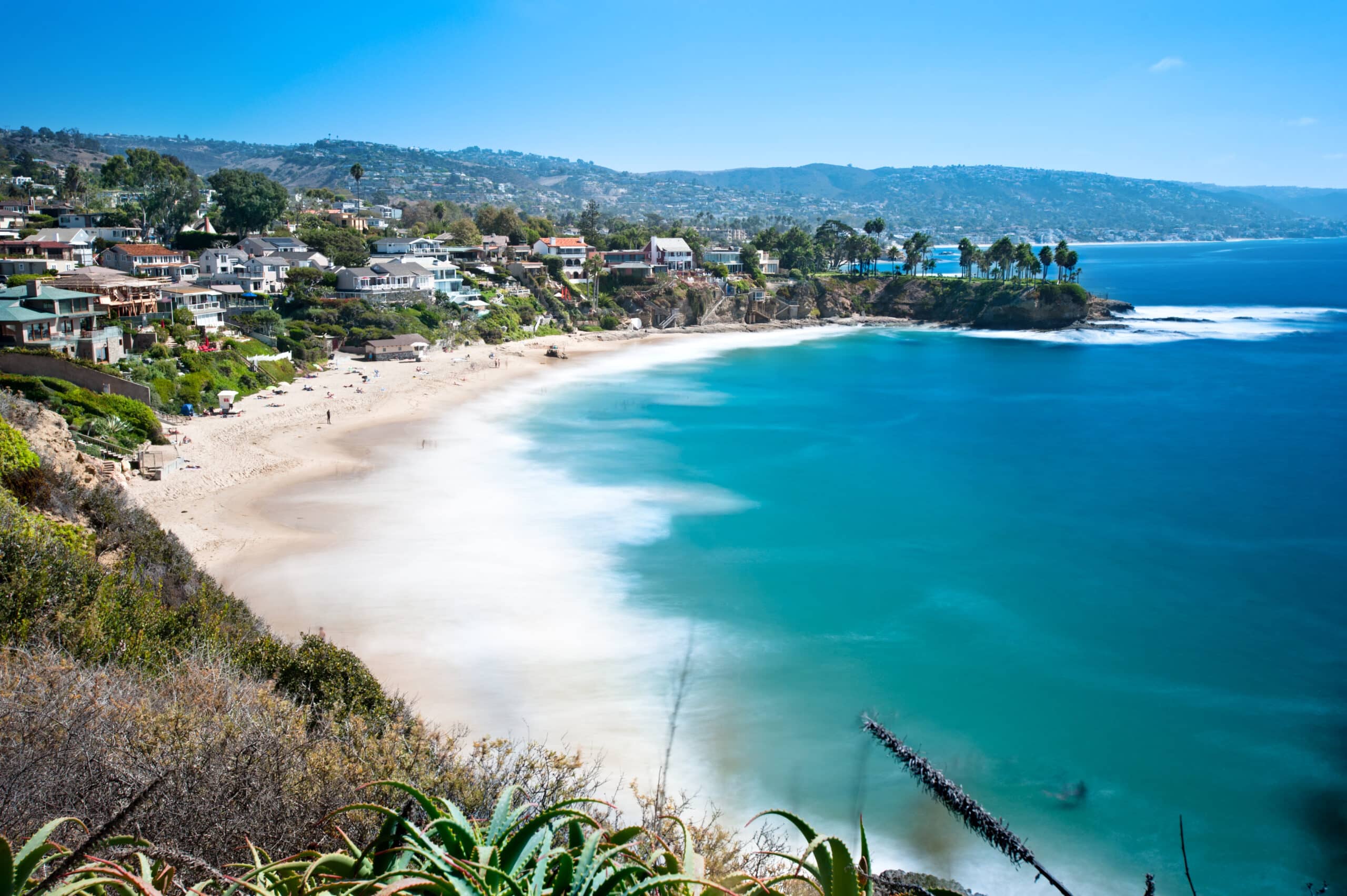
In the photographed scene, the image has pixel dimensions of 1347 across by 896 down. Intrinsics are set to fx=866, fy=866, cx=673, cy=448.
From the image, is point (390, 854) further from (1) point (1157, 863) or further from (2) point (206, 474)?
(2) point (206, 474)

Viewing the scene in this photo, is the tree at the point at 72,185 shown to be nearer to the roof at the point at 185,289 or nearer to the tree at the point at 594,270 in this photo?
the roof at the point at 185,289

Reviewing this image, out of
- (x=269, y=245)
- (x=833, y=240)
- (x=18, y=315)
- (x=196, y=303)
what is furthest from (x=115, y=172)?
(x=833, y=240)

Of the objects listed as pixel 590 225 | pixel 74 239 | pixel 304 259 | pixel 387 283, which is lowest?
pixel 387 283

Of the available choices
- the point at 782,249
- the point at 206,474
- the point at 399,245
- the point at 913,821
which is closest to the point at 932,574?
the point at 913,821

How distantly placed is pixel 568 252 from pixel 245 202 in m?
29.2

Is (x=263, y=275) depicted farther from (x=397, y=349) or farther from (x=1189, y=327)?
(x=1189, y=327)

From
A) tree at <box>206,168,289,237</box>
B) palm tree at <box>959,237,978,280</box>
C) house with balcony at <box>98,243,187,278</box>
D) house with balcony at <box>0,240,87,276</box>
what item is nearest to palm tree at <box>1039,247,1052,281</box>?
palm tree at <box>959,237,978,280</box>

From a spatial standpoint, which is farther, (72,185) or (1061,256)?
(72,185)

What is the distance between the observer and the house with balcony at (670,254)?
299 feet

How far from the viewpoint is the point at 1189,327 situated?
85.0 m

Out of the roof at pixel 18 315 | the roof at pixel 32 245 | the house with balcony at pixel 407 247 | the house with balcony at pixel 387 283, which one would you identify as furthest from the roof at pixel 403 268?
the roof at pixel 18 315

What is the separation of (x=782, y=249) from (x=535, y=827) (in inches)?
4187

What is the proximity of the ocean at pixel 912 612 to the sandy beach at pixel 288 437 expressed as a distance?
226cm

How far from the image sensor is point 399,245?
75.8m
